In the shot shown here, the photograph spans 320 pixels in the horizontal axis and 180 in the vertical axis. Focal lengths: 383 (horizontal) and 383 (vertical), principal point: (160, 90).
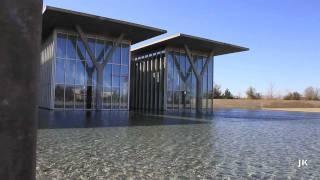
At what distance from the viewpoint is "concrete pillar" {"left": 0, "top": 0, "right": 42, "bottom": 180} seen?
1491 mm

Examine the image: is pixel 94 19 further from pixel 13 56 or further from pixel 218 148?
pixel 13 56

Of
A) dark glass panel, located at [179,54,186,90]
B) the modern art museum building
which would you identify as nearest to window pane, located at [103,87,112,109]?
the modern art museum building

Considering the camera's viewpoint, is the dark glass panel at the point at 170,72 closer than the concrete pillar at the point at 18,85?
No

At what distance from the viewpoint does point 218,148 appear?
9.40 metres

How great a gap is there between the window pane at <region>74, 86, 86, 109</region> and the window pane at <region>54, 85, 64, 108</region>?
1128 mm

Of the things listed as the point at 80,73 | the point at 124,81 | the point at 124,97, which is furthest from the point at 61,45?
the point at 124,97

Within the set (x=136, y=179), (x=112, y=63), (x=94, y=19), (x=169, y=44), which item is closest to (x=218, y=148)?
(x=136, y=179)

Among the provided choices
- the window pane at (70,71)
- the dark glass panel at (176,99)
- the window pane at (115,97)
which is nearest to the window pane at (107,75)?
the window pane at (115,97)

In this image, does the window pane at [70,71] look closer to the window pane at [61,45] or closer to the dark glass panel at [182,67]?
the window pane at [61,45]

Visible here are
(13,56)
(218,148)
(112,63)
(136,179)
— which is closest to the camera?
(13,56)

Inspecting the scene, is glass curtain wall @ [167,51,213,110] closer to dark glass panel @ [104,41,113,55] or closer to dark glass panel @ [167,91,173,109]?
dark glass panel @ [167,91,173,109]

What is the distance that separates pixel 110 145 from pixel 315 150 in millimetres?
5148

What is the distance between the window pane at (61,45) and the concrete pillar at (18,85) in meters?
30.2

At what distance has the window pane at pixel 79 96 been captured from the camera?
31558 millimetres
